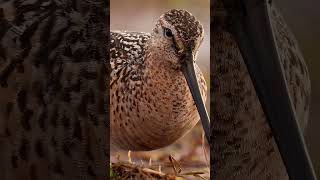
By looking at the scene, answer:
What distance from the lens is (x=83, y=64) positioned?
82 cm

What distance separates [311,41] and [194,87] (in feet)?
0.65

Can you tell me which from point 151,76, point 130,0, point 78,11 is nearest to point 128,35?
point 151,76

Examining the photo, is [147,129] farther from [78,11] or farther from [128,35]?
[78,11]

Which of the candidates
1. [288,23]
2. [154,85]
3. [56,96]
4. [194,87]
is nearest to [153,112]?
[154,85]

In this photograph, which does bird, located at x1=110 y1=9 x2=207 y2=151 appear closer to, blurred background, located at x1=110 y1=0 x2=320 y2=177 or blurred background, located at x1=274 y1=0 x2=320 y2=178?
blurred background, located at x1=110 y1=0 x2=320 y2=177

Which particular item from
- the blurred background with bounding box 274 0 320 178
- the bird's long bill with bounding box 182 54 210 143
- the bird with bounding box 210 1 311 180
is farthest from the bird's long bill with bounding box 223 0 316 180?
the blurred background with bounding box 274 0 320 178

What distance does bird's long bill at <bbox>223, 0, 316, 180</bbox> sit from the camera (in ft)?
2.40

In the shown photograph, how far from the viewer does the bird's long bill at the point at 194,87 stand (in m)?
0.96

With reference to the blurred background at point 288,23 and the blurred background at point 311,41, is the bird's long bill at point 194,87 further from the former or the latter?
the blurred background at point 311,41

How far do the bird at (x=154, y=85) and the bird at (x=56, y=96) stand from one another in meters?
0.26

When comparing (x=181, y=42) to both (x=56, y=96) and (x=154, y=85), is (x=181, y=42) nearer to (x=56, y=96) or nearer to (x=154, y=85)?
(x=154, y=85)

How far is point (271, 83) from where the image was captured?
2.43ft

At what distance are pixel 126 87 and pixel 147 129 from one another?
0.09 metres

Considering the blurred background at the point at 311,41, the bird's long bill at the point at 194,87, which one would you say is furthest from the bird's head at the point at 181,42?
the blurred background at the point at 311,41
